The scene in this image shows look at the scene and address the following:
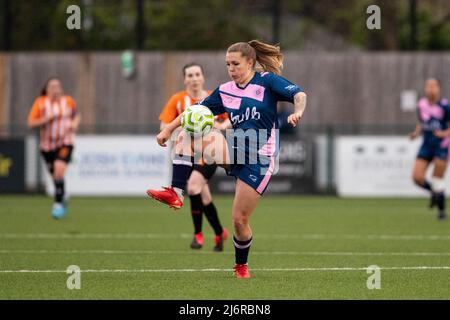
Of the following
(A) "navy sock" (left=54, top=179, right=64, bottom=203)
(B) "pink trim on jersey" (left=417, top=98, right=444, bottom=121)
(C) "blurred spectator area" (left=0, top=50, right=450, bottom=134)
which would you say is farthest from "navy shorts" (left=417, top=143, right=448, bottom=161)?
(C) "blurred spectator area" (left=0, top=50, right=450, bottom=134)

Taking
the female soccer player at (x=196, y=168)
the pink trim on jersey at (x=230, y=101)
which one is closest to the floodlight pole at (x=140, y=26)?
the female soccer player at (x=196, y=168)

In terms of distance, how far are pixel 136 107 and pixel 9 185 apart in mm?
4823

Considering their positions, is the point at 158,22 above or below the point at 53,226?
above

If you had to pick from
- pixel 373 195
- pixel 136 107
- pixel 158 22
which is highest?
pixel 158 22

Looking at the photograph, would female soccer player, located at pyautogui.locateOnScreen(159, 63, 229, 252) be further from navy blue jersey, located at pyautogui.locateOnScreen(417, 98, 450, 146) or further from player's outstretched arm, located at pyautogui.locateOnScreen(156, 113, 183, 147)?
navy blue jersey, located at pyautogui.locateOnScreen(417, 98, 450, 146)

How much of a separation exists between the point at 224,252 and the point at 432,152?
6.41 m

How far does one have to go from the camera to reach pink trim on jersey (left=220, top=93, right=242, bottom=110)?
31.2 feet

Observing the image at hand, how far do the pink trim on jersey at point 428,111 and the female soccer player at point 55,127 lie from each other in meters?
5.49

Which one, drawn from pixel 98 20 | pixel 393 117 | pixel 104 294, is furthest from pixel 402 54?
pixel 104 294

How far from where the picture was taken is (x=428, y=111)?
17.5m

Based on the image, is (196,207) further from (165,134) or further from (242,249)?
(165,134)

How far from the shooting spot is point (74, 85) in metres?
26.6
